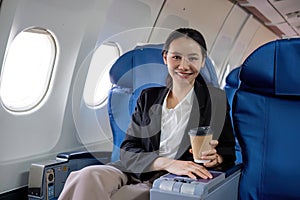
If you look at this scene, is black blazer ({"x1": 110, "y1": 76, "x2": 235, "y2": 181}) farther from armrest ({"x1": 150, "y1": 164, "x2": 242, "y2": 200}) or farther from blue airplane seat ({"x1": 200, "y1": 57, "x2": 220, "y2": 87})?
armrest ({"x1": 150, "y1": 164, "x2": 242, "y2": 200})

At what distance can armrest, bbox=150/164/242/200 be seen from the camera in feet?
5.64

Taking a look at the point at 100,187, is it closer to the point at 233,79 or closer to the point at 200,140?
the point at 200,140

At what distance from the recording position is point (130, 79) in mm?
3045

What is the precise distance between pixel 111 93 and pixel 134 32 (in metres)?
1.22

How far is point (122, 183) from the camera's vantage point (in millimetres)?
2277

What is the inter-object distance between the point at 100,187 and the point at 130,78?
110 cm

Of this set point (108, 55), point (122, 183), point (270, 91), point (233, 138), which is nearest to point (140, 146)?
point (122, 183)

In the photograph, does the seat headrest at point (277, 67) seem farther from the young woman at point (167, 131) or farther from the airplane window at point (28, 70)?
the airplane window at point (28, 70)

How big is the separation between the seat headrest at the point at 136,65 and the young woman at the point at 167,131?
0.41 m

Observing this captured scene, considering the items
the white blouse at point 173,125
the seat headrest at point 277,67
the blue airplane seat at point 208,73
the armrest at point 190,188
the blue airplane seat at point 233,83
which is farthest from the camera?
the blue airplane seat at point 233,83

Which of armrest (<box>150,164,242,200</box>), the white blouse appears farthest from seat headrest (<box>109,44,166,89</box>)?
armrest (<box>150,164,242,200</box>)

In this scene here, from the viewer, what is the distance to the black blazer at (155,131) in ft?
7.44

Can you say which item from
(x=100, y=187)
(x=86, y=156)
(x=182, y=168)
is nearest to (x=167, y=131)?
(x=182, y=168)

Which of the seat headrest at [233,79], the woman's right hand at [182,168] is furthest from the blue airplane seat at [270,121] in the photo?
the seat headrest at [233,79]
